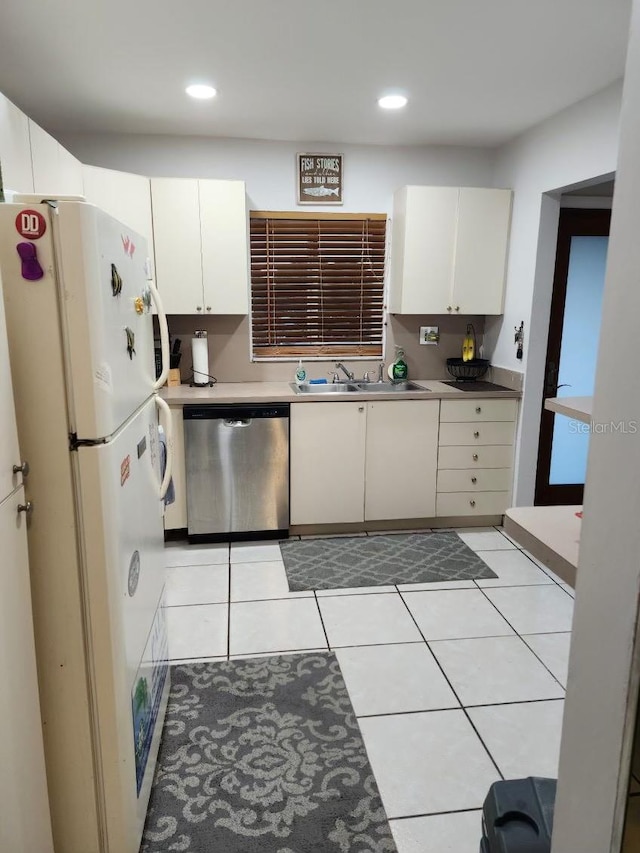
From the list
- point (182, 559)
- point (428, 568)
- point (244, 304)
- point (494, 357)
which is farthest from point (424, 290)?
point (182, 559)

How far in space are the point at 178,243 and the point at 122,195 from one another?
42 centimetres

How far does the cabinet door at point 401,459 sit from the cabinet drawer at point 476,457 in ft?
0.24

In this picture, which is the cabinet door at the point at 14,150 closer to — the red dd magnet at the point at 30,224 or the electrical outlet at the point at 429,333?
the red dd magnet at the point at 30,224

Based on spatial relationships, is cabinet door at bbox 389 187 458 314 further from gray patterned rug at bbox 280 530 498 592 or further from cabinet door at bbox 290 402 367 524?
gray patterned rug at bbox 280 530 498 592

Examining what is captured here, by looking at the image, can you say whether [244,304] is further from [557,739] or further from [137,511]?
[557,739]

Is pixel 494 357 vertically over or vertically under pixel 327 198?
under

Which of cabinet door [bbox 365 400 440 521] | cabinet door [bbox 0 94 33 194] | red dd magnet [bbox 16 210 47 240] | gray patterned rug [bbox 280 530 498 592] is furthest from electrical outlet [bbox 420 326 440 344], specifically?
red dd magnet [bbox 16 210 47 240]

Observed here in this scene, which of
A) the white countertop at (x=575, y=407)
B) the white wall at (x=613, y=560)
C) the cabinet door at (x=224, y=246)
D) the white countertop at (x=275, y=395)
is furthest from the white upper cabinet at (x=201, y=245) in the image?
the white wall at (x=613, y=560)

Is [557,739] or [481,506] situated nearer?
[557,739]

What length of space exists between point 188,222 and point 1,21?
57.1 inches

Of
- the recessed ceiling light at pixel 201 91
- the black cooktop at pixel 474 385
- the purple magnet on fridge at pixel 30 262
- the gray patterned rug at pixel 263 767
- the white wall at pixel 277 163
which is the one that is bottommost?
the gray patterned rug at pixel 263 767

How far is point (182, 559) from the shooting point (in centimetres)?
350

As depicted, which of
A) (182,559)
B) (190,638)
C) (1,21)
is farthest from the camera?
(182,559)

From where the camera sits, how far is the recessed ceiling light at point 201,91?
2.90 metres
